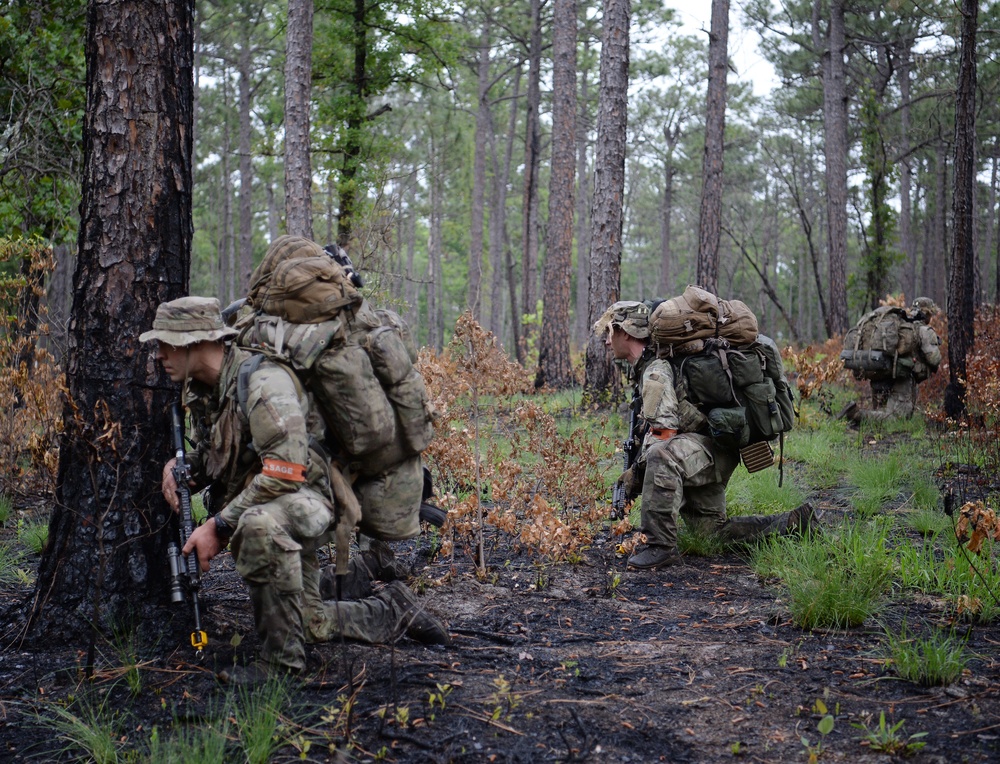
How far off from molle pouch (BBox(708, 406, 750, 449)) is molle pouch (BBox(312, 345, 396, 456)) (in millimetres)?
2529

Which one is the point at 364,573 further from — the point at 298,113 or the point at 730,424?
the point at 298,113

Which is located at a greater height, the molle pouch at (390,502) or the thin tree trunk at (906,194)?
the thin tree trunk at (906,194)

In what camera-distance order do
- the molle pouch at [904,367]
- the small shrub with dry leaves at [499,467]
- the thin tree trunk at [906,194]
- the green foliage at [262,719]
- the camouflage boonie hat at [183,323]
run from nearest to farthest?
1. the green foliage at [262,719]
2. the camouflage boonie hat at [183,323]
3. the small shrub with dry leaves at [499,467]
4. the molle pouch at [904,367]
5. the thin tree trunk at [906,194]

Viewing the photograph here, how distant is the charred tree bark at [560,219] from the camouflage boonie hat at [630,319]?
761 cm

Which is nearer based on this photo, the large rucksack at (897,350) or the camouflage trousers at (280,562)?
the camouflage trousers at (280,562)

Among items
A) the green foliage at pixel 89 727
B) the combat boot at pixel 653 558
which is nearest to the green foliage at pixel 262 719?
the green foliage at pixel 89 727

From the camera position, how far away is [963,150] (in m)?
8.49

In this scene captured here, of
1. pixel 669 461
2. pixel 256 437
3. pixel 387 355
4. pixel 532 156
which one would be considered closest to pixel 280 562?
pixel 256 437

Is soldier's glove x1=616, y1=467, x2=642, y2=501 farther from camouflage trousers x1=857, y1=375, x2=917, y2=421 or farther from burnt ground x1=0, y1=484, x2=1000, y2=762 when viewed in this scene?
camouflage trousers x1=857, y1=375, x2=917, y2=421

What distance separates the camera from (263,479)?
125 inches

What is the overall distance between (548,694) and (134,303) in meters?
2.57

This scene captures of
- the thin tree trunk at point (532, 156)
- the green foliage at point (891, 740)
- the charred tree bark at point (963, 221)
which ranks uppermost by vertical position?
the thin tree trunk at point (532, 156)

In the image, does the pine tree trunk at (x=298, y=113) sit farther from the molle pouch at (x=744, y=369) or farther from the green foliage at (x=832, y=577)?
the green foliage at (x=832, y=577)

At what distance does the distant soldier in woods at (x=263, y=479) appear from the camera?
3.18 m
